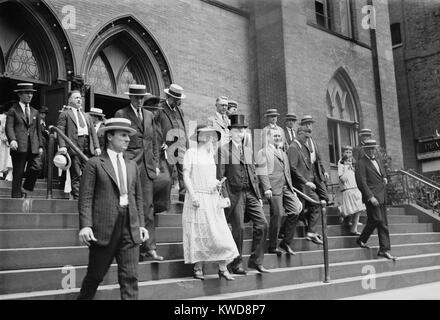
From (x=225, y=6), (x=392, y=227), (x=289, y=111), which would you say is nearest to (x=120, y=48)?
(x=225, y=6)

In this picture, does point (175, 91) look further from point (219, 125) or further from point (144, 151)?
point (219, 125)

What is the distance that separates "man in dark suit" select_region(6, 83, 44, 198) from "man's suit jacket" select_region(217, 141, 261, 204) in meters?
3.02

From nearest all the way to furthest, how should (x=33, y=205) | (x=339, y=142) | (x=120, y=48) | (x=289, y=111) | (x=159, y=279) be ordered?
(x=159, y=279) < (x=33, y=205) < (x=120, y=48) < (x=289, y=111) < (x=339, y=142)

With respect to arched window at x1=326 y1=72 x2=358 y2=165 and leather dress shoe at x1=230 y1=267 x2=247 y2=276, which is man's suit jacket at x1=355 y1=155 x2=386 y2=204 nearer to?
leather dress shoe at x1=230 y1=267 x2=247 y2=276

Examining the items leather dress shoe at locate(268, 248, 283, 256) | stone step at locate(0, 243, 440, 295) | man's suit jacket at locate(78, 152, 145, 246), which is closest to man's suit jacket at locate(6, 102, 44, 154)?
stone step at locate(0, 243, 440, 295)

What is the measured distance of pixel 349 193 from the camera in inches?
419

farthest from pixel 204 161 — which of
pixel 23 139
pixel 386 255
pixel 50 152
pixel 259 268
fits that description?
pixel 386 255

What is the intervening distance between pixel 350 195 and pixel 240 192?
4249mm

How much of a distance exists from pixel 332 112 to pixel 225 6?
5.10 meters

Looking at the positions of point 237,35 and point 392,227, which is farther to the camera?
point 237,35

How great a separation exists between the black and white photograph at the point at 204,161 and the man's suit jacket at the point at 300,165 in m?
0.03

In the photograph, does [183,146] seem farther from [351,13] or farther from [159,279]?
→ [351,13]

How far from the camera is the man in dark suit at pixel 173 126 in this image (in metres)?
7.35

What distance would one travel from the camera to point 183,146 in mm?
7551
